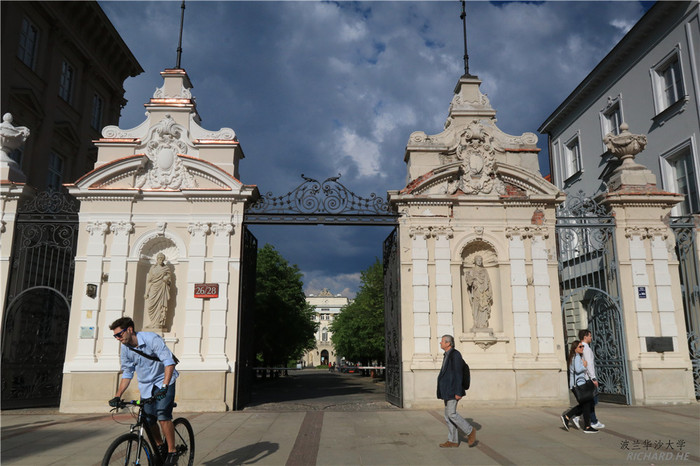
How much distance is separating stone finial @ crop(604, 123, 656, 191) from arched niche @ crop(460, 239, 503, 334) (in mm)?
4299

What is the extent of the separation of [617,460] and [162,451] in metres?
6.07

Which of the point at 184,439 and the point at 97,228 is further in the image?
the point at 97,228

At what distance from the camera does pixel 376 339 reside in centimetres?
2902

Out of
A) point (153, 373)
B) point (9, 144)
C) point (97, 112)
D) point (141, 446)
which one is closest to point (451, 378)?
point (153, 373)

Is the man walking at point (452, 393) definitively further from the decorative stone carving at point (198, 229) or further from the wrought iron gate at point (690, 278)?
the wrought iron gate at point (690, 278)

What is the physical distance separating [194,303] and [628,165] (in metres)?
12.7

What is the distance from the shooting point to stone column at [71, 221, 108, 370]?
12.8 meters

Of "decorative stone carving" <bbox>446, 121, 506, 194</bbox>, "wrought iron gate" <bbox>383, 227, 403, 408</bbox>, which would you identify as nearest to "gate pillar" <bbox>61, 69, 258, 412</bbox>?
"wrought iron gate" <bbox>383, 227, 403, 408</bbox>

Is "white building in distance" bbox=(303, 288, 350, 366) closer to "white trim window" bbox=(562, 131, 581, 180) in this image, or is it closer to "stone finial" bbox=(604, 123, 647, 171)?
"white trim window" bbox=(562, 131, 581, 180)

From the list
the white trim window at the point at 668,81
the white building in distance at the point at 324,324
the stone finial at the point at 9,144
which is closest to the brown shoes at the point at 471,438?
→ the stone finial at the point at 9,144

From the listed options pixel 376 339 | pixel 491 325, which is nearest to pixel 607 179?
pixel 491 325

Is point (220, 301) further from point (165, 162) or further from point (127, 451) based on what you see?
point (127, 451)

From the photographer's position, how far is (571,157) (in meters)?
25.3

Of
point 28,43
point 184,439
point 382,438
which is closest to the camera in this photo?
point 184,439
